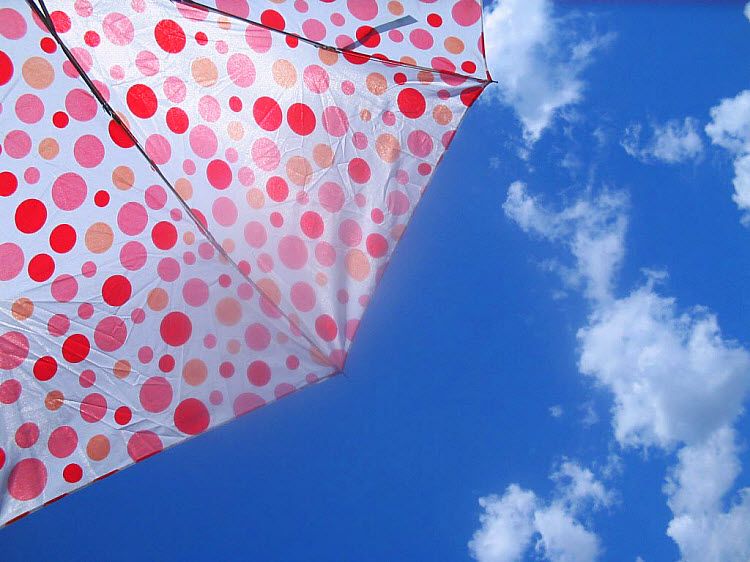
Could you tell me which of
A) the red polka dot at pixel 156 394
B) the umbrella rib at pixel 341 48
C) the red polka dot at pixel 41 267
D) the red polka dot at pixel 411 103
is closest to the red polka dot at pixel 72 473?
the red polka dot at pixel 156 394

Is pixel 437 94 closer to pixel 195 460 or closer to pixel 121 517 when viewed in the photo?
pixel 195 460

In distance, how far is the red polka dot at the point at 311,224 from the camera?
326 cm

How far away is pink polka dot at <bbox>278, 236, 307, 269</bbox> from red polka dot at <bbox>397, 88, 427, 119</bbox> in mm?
886

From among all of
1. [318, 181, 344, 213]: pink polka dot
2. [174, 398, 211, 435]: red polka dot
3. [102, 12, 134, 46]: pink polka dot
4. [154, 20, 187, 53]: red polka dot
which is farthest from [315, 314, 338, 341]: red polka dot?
[102, 12, 134, 46]: pink polka dot

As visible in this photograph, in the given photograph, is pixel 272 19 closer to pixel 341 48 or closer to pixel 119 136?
pixel 341 48

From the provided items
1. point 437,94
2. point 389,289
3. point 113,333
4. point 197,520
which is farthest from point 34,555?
point 437,94

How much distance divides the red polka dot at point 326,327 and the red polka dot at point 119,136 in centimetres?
118

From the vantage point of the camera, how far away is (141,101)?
10.0 feet

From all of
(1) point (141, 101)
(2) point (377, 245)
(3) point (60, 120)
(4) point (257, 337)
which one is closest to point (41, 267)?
(3) point (60, 120)

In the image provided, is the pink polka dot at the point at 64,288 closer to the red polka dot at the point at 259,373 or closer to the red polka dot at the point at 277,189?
the red polka dot at the point at 259,373

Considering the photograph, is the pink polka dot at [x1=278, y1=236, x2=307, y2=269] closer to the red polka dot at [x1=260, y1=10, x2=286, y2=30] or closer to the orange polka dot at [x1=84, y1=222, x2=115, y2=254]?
the orange polka dot at [x1=84, y1=222, x2=115, y2=254]

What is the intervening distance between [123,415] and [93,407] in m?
0.13

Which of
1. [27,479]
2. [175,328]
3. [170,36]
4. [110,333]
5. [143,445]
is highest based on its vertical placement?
[170,36]

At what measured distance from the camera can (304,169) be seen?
3305 mm
